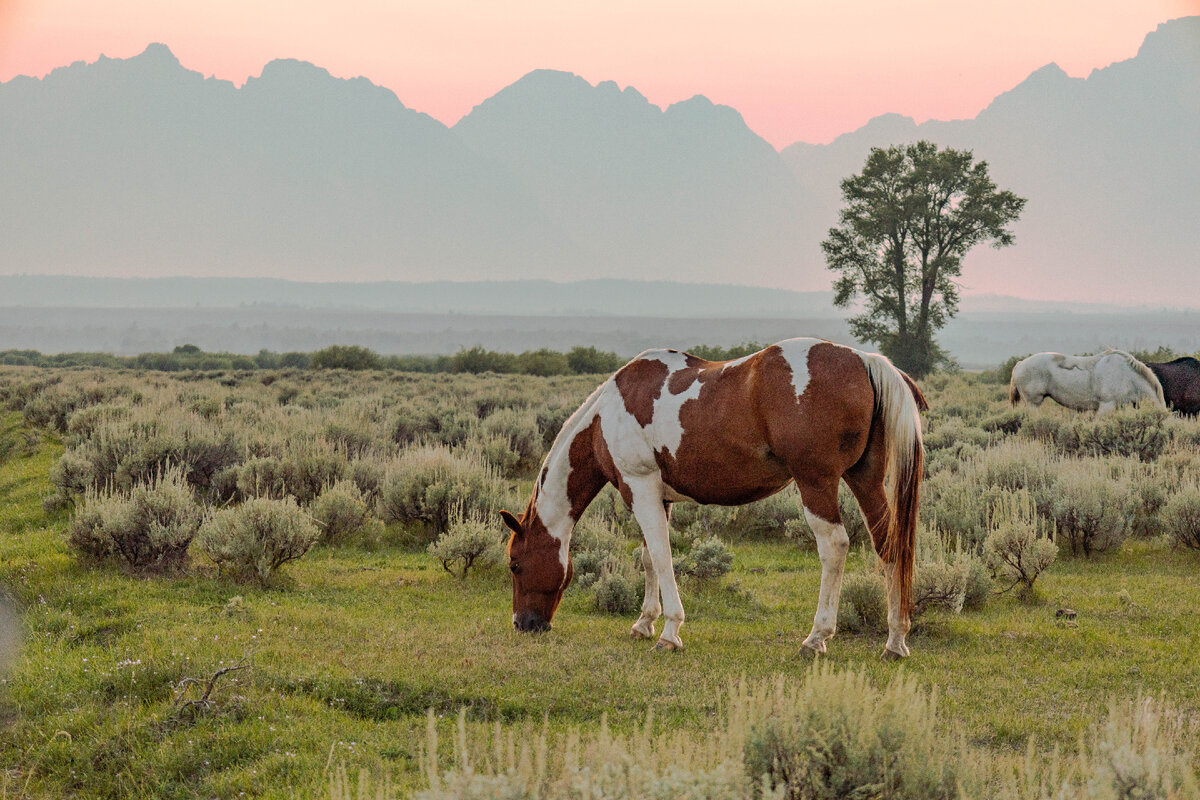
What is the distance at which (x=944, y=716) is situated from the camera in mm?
5465

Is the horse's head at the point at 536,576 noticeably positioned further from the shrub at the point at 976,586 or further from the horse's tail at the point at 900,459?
the shrub at the point at 976,586

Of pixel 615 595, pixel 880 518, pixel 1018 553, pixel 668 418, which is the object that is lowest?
pixel 615 595

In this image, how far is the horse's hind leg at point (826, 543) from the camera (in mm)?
6414

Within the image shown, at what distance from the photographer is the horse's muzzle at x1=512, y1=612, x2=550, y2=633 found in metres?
7.47

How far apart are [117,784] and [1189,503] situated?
10.7 metres

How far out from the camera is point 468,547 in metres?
9.95

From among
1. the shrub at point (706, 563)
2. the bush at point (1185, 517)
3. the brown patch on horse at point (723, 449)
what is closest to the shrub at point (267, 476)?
the shrub at point (706, 563)

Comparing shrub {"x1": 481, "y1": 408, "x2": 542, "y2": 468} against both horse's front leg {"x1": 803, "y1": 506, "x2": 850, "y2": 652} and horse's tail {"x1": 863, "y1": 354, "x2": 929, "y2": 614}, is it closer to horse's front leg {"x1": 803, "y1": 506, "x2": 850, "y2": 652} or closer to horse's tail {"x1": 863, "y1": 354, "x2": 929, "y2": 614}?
horse's front leg {"x1": 803, "y1": 506, "x2": 850, "y2": 652}

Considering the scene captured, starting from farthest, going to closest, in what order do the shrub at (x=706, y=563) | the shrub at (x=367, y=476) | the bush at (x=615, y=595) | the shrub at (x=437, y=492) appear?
the shrub at (x=367, y=476), the shrub at (x=437, y=492), the shrub at (x=706, y=563), the bush at (x=615, y=595)

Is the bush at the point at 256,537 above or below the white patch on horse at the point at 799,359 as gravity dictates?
below

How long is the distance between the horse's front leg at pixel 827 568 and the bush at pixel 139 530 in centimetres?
678

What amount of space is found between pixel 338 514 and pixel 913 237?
37.3 m

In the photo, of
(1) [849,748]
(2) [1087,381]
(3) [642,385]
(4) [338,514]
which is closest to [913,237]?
(2) [1087,381]

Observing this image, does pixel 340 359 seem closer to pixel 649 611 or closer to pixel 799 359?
pixel 649 611
